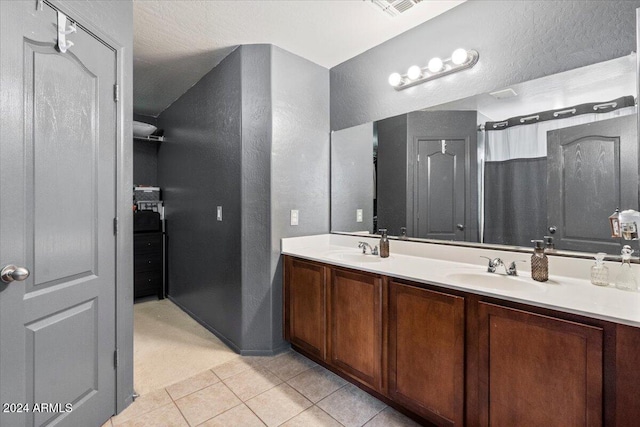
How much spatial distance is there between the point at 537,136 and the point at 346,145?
4.66 ft

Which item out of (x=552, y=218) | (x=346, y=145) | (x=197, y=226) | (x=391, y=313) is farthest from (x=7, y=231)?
(x=552, y=218)

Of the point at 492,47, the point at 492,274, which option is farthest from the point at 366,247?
the point at 492,47

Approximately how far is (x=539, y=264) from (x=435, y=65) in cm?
137

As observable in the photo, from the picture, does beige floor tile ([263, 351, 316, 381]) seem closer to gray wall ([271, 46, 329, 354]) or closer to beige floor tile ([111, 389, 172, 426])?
gray wall ([271, 46, 329, 354])

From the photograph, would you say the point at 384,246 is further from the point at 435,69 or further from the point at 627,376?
the point at 627,376

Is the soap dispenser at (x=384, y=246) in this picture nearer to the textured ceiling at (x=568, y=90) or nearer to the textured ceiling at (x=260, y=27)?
the textured ceiling at (x=568, y=90)

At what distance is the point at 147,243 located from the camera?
3.72m

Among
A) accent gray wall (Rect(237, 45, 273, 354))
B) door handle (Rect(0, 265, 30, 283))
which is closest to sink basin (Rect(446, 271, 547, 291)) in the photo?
accent gray wall (Rect(237, 45, 273, 354))

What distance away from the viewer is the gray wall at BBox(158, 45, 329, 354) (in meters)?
2.39

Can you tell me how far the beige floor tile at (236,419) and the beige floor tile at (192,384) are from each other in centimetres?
36

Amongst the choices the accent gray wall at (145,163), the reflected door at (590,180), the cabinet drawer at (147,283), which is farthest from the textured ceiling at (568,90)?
the accent gray wall at (145,163)

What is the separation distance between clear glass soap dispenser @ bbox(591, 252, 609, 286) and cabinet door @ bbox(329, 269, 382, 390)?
0.99 metres

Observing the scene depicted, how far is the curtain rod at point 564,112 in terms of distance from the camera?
4.61ft

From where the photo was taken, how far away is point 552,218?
1.58m
